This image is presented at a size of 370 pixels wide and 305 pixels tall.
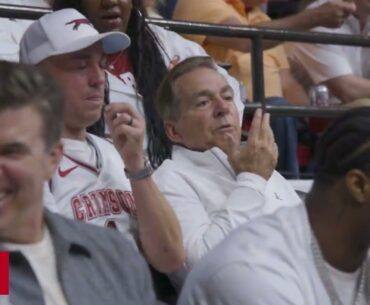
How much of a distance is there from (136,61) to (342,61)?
216 centimetres

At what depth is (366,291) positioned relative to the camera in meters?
3.07

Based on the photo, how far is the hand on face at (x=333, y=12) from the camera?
616 cm

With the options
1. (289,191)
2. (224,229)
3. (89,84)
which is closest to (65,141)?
(89,84)

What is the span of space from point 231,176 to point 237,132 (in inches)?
7.9

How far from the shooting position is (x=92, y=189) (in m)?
3.78

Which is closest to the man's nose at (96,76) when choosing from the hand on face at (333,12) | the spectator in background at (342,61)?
the hand on face at (333,12)

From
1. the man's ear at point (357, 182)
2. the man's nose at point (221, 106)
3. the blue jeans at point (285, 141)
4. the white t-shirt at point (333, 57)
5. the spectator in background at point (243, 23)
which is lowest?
the blue jeans at point (285, 141)

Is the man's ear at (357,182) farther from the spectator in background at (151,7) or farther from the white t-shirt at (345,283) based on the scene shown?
the spectator in background at (151,7)

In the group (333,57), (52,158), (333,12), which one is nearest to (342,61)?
(333,57)

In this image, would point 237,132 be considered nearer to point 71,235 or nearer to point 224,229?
point 224,229

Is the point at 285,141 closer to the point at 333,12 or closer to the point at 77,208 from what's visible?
the point at 333,12

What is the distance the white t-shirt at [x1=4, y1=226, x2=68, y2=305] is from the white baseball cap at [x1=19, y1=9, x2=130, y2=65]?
3.80 ft

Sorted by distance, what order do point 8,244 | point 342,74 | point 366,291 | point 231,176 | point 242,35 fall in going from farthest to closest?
point 342,74, point 242,35, point 231,176, point 366,291, point 8,244

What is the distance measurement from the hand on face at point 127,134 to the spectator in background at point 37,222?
74cm
